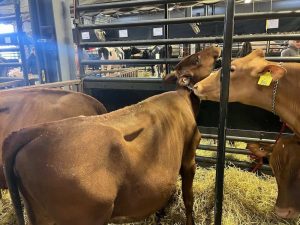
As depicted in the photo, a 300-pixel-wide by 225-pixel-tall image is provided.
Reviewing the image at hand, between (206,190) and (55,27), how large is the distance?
8.41 ft

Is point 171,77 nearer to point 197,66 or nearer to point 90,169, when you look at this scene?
point 197,66

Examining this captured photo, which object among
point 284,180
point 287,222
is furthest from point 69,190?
point 287,222

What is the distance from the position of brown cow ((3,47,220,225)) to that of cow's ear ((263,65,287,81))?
2.94 ft

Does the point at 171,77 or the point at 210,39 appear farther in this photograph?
the point at 210,39

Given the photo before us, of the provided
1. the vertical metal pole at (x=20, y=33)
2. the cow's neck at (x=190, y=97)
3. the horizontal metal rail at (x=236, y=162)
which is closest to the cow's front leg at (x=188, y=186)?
the cow's neck at (x=190, y=97)

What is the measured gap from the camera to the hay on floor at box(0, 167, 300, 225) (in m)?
2.71

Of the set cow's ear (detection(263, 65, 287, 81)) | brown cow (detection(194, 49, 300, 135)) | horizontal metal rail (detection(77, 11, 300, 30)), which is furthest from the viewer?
horizontal metal rail (detection(77, 11, 300, 30))

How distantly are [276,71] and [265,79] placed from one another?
10cm

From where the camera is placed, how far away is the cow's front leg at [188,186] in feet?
8.12

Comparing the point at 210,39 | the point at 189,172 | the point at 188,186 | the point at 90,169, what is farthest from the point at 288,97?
the point at 90,169

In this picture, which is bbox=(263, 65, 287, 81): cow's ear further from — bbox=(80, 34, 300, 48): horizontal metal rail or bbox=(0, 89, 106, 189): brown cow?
bbox=(0, 89, 106, 189): brown cow

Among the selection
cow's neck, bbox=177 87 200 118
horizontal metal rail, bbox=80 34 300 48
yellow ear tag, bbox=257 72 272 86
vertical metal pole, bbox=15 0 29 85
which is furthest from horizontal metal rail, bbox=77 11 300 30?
vertical metal pole, bbox=15 0 29 85

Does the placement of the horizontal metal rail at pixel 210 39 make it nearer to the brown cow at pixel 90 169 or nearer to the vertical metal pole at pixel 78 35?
the vertical metal pole at pixel 78 35

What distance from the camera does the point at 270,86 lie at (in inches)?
85.6
